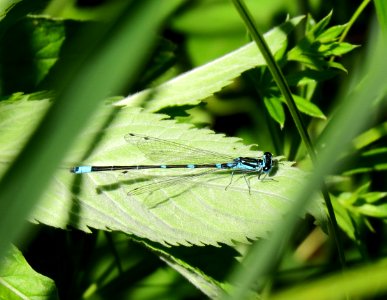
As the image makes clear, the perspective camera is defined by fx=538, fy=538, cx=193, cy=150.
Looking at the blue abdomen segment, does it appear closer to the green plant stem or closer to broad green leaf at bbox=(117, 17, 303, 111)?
broad green leaf at bbox=(117, 17, 303, 111)

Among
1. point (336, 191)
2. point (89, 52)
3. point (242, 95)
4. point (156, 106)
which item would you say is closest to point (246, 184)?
point (156, 106)

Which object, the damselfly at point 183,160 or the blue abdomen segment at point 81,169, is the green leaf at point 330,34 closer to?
the damselfly at point 183,160

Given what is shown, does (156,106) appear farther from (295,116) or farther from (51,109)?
(51,109)

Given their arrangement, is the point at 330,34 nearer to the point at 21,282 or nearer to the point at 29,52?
the point at 29,52

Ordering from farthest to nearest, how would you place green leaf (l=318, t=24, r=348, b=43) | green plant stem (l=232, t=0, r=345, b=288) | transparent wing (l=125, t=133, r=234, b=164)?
green leaf (l=318, t=24, r=348, b=43), transparent wing (l=125, t=133, r=234, b=164), green plant stem (l=232, t=0, r=345, b=288)

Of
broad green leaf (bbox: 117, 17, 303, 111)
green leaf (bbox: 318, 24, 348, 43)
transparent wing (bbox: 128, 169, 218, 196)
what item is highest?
broad green leaf (bbox: 117, 17, 303, 111)

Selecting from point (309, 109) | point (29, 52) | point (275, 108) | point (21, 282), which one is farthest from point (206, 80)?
point (21, 282)

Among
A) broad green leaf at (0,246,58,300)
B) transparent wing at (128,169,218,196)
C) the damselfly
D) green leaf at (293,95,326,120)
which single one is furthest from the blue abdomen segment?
green leaf at (293,95,326,120)

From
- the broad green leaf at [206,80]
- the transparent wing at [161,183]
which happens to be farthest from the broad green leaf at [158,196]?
the broad green leaf at [206,80]
